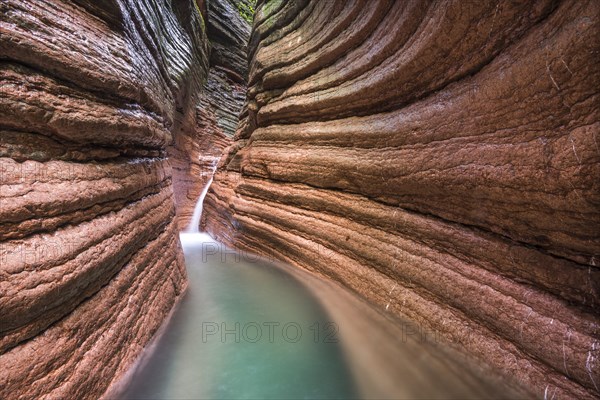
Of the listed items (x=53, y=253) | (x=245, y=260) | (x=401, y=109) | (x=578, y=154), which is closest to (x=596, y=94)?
(x=578, y=154)

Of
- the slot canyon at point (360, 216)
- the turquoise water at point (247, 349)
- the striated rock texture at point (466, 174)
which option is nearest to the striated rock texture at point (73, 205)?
the slot canyon at point (360, 216)

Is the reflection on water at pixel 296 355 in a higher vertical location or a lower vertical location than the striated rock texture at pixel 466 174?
lower

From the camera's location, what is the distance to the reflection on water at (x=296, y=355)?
7.13 feet

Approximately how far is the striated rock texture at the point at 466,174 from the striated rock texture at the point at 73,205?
252cm

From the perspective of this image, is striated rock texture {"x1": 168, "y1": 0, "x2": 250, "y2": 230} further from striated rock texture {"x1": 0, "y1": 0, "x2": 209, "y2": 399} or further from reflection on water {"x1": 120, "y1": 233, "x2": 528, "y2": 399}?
reflection on water {"x1": 120, "y1": 233, "x2": 528, "y2": 399}

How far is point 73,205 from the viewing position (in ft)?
6.59

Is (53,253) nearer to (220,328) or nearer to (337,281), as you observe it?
(220,328)

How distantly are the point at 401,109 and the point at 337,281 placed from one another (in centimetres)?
257

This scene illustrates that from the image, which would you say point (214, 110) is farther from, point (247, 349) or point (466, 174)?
point (466, 174)

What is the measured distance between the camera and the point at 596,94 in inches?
63.1

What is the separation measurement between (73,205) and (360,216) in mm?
3135

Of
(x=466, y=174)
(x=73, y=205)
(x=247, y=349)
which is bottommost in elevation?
(x=247, y=349)

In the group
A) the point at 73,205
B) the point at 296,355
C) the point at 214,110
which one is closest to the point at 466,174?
the point at 296,355

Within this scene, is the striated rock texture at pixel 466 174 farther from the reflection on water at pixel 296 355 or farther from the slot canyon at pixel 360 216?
the reflection on water at pixel 296 355
